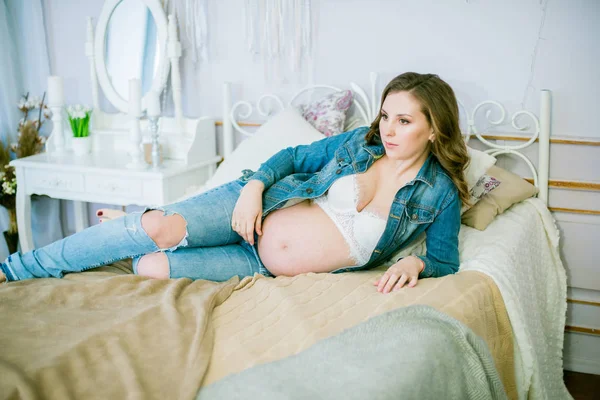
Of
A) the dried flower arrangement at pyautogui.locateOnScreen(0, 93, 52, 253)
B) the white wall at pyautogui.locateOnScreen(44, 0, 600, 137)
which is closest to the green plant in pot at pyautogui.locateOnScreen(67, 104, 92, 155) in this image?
the dried flower arrangement at pyautogui.locateOnScreen(0, 93, 52, 253)

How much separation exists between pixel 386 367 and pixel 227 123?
200cm

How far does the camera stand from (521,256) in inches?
78.3

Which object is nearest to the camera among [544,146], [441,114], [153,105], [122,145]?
[441,114]

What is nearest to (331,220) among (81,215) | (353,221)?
(353,221)

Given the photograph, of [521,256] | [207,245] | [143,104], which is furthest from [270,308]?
[143,104]

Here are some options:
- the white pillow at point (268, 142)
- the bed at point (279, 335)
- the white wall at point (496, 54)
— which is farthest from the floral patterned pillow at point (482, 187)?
→ the white pillow at point (268, 142)

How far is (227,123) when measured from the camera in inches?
116

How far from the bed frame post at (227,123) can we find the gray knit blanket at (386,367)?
178cm

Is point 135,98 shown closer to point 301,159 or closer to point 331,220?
point 301,159

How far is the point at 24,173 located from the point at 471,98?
209 cm

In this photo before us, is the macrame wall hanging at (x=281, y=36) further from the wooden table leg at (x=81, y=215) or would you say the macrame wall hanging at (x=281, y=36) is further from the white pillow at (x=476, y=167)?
the wooden table leg at (x=81, y=215)

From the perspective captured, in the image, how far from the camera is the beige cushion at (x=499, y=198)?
2158 mm

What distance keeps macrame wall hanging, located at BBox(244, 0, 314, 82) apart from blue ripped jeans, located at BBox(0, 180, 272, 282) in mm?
1074

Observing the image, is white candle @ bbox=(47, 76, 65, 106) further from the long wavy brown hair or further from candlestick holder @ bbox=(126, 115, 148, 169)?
the long wavy brown hair
